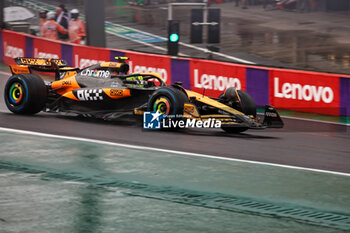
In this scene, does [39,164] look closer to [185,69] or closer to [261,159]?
[261,159]

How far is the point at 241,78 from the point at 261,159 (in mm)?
6511

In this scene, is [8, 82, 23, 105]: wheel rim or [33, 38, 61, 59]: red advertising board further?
[33, 38, 61, 59]: red advertising board

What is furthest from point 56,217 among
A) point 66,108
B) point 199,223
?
point 66,108

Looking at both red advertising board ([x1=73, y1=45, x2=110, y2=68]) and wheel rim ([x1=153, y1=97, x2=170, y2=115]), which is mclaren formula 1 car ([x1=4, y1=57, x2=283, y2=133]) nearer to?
wheel rim ([x1=153, y1=97, x2=170, y2=115])

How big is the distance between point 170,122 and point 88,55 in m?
8.94

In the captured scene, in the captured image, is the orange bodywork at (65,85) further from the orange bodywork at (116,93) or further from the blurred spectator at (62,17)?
the blurred spectator at (62,17)

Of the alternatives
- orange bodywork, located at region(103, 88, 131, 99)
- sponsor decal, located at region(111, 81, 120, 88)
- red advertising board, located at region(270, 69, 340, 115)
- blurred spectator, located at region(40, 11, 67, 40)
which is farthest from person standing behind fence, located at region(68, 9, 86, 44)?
orange bodywork, located at region(103, 88, 131, 99)

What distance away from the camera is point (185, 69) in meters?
17.6

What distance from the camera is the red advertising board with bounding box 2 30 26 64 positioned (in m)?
22.3

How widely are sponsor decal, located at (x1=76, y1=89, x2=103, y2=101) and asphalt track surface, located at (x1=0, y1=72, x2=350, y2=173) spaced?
505 mm

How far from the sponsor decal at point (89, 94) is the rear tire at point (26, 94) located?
76cm

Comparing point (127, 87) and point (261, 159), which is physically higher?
point (127, 87)

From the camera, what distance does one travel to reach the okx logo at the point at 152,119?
11860mm

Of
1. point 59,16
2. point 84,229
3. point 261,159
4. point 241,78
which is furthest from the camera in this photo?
point 59,16
